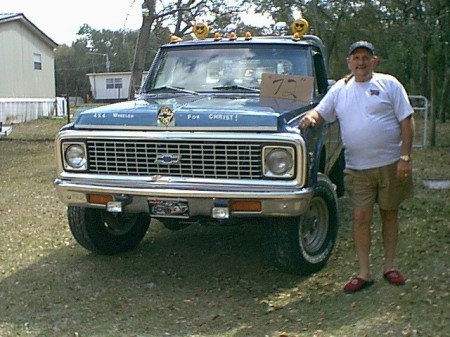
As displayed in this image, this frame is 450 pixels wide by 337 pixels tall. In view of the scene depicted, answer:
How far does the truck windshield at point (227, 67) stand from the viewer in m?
6.44

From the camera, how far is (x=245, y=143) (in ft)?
16.6

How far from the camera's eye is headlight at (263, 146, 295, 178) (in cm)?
500

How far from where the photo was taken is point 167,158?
208 inches

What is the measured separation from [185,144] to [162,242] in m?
2.03

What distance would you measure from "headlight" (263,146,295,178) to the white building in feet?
72.1

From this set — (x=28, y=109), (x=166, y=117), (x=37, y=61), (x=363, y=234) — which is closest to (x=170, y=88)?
(x=166, y=117)

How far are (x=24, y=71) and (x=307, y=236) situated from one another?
24771 millimetres

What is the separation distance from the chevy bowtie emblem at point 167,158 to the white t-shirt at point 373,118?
1274 mm

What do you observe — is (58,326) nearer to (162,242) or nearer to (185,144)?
(185,144)

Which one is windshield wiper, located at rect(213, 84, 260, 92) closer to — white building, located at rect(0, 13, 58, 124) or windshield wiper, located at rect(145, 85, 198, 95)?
windshield wiper, located at rect(145, 85, 198, 95)

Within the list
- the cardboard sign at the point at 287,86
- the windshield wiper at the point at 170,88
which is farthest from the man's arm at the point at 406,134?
the windshield wiper at the point at 170,88

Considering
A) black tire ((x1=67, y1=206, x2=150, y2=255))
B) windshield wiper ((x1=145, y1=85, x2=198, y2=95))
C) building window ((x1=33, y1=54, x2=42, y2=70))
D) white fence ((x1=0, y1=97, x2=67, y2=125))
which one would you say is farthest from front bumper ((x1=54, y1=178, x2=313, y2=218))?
building window ((x1=33, y1=54, x2=42, y2=70))

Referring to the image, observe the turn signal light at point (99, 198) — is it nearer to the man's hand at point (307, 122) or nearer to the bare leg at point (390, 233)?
the man's hand at point (307, 122)

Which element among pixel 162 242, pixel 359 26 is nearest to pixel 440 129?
pixel 359 26
